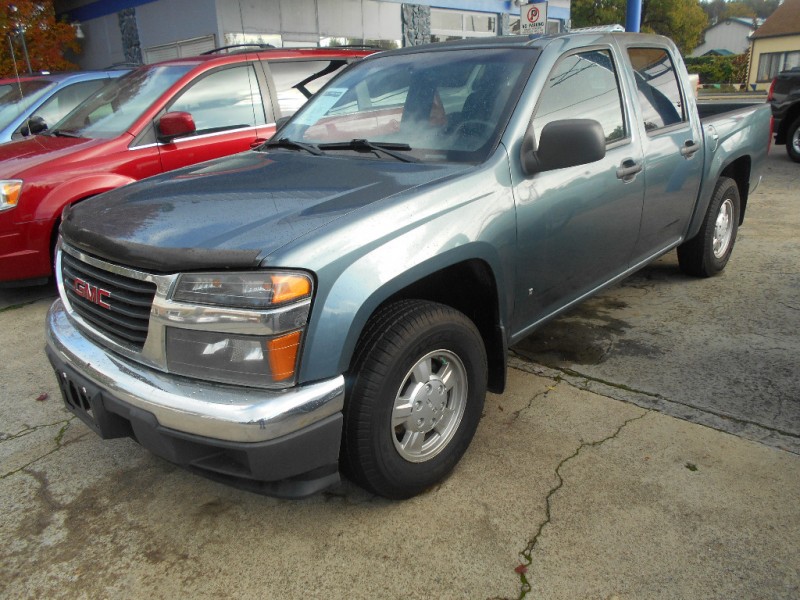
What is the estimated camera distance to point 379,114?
3.32 meters

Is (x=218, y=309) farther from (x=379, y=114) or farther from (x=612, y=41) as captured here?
(x=612, y=41)

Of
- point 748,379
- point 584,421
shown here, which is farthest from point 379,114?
point 748,379

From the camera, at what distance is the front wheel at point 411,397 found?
2.24m

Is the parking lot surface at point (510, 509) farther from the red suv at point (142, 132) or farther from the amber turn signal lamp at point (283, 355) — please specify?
the red suv at point (142, 132)

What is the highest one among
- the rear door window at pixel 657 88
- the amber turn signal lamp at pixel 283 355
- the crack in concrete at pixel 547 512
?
the rear door window at pixel 657 88

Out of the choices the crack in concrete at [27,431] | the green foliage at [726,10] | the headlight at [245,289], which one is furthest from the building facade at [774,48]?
the green foliage at [726,10]

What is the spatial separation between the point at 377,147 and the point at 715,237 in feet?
10.4

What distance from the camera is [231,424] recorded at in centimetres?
200

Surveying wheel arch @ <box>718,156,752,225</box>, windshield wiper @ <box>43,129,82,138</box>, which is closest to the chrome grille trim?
windshield wiper @ <box>43,129,82,138</box>

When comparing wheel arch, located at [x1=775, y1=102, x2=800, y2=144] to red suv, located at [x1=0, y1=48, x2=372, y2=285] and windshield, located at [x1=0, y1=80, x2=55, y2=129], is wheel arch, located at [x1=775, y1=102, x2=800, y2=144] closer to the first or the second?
red suv, located at [x1=0, y1=48, x2=372, y2=285]

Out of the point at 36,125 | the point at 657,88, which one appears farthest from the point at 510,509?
the point at 36,125

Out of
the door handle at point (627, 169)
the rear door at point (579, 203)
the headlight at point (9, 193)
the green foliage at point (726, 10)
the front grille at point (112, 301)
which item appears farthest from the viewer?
the green foliage at point (726, 10)

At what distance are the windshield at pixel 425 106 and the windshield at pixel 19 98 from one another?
4.40m

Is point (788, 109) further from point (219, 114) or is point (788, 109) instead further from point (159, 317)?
point (159, 317)
